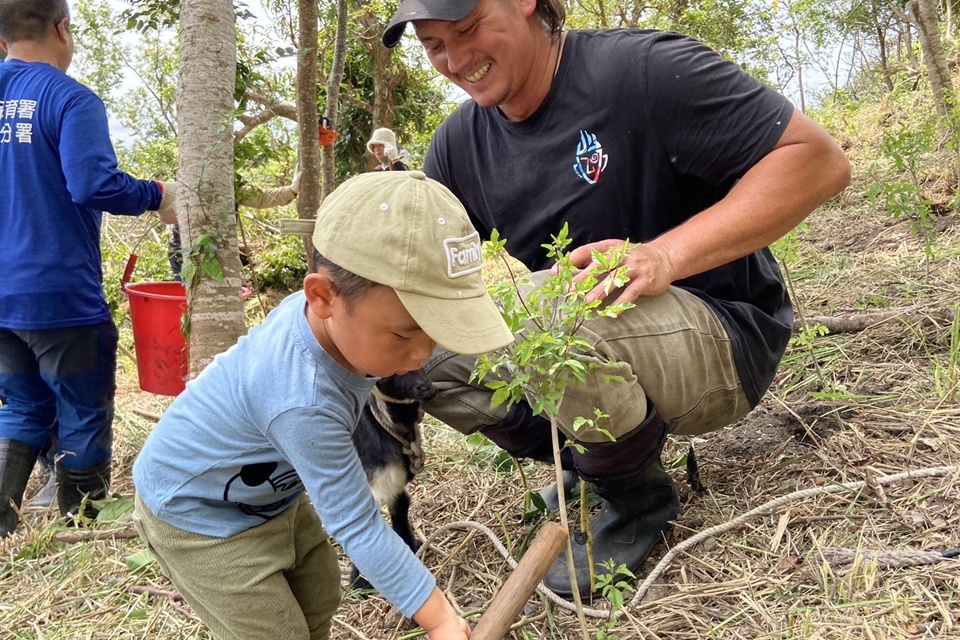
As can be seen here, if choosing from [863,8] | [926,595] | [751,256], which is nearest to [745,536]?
[926,595]

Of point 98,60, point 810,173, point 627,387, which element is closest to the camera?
point 627,387

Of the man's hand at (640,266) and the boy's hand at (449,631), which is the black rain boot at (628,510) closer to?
the man's hand at (640,266)

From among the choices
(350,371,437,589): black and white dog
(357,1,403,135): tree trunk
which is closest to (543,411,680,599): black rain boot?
(350,371,437,589): black and white dog

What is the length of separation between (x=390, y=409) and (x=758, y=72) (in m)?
12.1

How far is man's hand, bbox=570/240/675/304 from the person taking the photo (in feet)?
5.83

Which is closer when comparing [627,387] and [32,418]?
[627,387]

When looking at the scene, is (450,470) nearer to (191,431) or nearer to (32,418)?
(191,431)

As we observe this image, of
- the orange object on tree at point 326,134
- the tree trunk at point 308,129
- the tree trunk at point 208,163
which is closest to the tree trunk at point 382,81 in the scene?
the orange object on tree at point 326,134

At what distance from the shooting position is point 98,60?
20.5 m

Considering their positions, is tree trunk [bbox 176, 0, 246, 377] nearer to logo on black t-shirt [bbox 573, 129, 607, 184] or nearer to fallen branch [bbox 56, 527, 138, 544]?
fallen branch [bbox 56, 527, 138, 544]

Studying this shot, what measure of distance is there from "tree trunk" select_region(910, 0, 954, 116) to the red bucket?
197 inches

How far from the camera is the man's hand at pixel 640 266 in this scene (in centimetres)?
178

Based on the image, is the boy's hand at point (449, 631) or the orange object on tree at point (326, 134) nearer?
the boy's hand at point (449, 631)

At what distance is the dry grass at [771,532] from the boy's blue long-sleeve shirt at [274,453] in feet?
1.65
